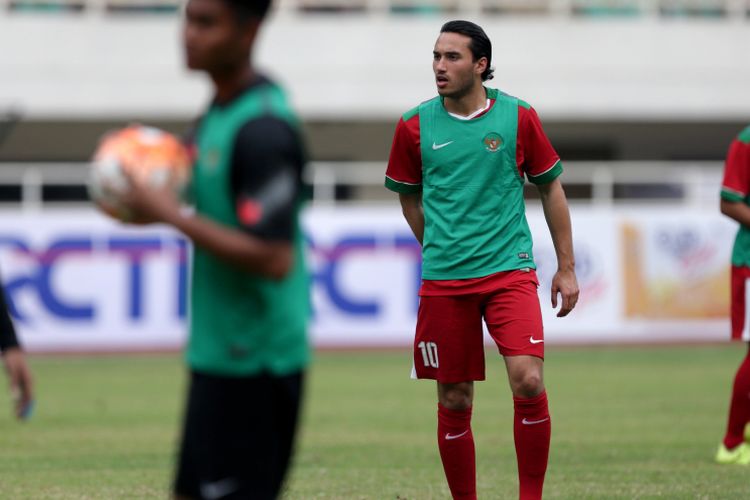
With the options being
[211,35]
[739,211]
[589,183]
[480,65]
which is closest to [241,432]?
[211,35]

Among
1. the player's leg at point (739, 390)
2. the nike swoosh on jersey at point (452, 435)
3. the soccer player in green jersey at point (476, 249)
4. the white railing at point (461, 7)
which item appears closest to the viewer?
the soccer player in green jersey at point (476, 249)

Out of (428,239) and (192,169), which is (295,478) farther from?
(192,169)

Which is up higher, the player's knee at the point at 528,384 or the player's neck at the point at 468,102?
the player's neck at the point at 468,102

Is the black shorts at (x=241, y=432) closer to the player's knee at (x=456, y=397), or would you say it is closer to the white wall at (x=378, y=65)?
the player's knee at (x=456, y=397)

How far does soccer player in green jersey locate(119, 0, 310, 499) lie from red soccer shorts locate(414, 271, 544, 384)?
3.05 meters

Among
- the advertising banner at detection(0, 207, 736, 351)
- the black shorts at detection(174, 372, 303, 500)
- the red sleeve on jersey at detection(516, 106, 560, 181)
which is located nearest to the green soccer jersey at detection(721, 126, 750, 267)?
the red sleeve on jersey at detection(516, 106, 560, 181)

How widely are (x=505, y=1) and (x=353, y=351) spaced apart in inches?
490

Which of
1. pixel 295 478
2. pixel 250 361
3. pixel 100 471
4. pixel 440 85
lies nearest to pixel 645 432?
pixel 295 478

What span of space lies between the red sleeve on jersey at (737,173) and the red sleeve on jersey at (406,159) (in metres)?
3.07

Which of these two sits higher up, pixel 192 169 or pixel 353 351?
pixel 192 169

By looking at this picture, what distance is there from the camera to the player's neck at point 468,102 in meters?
7.79

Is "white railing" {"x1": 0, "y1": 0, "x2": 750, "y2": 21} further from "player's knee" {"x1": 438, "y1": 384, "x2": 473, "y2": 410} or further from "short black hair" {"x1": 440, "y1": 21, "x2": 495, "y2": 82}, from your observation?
"player's knee" {"x1": 438, "y1": 384, "x2": 473, "y2": 410}

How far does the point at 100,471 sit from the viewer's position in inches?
406

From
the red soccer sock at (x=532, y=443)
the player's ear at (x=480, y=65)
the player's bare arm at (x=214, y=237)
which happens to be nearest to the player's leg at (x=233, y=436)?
the player's bare arm at (x=214, y=237)
